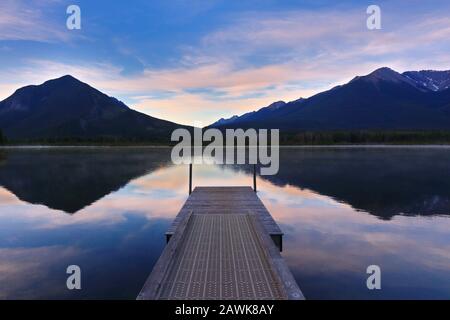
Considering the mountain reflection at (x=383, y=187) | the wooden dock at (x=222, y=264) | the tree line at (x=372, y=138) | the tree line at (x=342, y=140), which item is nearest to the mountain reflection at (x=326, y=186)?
the mountain reflection at (x=383, y=187)

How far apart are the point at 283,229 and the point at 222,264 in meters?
7.22

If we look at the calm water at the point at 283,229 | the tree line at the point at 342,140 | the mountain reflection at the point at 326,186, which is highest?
the tree line at the point at 342,140

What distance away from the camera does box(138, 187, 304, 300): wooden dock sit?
7469 millimetres

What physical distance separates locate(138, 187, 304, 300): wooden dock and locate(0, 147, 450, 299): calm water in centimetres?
142

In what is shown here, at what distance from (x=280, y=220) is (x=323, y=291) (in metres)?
8.10

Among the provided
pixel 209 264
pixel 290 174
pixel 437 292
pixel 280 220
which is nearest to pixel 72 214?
pixel 280 220

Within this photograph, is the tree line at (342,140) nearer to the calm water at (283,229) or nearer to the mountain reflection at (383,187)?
the mountain reflection at (383,187)

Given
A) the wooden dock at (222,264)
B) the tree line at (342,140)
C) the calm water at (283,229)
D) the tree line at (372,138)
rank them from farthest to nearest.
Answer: the tree line at (342,140) < the tree line at (372,138) < the calm water at (283,229) < the wooden dock at (222,264)

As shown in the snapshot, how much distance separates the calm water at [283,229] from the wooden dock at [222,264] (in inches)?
55.9

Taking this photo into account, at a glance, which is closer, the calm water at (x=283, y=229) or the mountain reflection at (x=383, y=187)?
the calm water at (x=283, y=229)

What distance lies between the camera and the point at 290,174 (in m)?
35.8

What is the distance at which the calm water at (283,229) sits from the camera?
394 inches

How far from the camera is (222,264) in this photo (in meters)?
9.15
